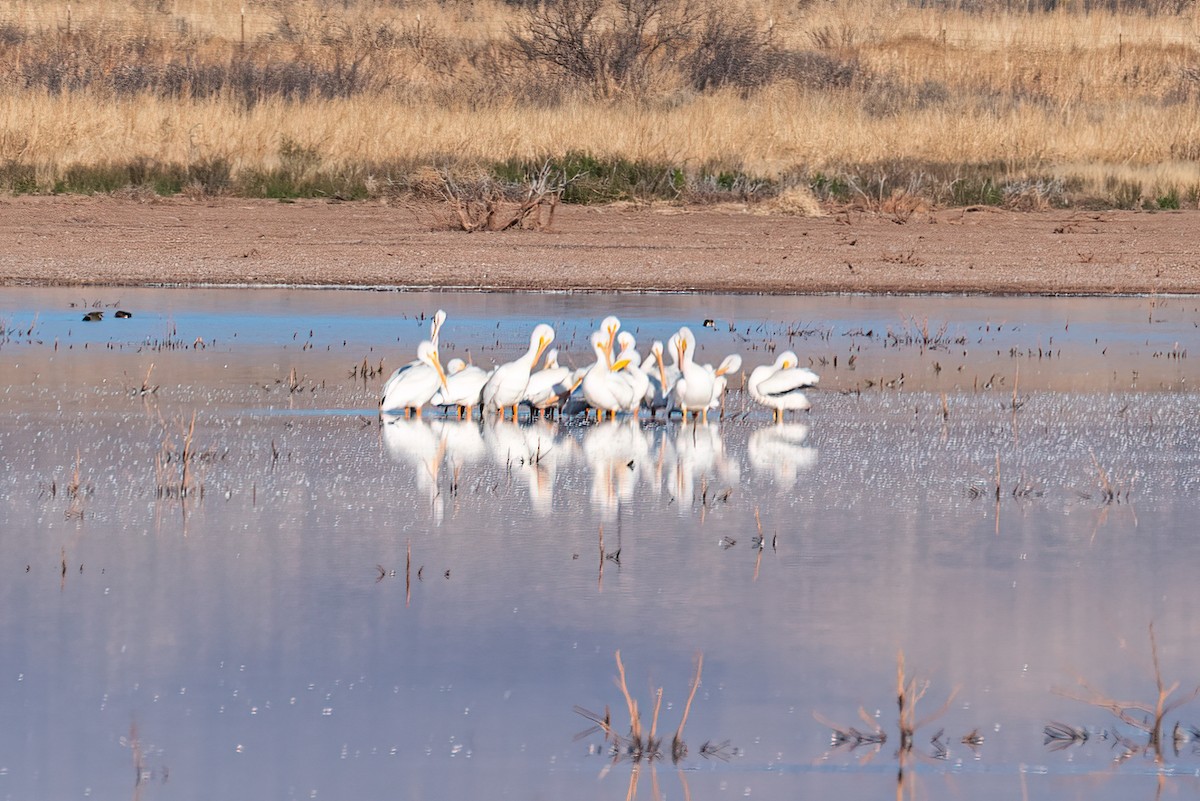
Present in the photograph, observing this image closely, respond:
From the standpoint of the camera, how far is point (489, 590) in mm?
5621

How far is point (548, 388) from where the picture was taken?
913cm

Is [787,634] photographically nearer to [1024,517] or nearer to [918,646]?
[918,646]

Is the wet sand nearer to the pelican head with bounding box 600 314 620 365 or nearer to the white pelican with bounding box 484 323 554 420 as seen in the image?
the pelican head with bounding box 600 314 620 365

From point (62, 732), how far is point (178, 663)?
558 mm

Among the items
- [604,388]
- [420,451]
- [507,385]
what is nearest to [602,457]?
[420,451]

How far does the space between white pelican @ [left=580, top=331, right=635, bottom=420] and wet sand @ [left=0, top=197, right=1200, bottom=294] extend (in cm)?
654

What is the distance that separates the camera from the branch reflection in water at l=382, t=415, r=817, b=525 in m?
7.27

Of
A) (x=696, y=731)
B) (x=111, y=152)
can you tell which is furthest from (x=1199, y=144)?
(x=696, y=731)

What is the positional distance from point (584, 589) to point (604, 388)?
3349 mm

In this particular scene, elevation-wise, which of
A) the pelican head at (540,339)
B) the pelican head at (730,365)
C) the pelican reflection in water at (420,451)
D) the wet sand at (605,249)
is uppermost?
the pelican head at (540,339)

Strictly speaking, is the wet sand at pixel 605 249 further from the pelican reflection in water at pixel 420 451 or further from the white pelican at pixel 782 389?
the pelican reflection in water at pixel 420 451

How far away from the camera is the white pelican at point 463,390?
899 centimetres

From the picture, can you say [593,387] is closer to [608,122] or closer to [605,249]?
[605,249]

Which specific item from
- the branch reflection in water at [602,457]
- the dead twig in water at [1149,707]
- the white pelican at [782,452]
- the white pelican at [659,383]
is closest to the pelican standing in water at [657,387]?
the white pelican at [659,383]
